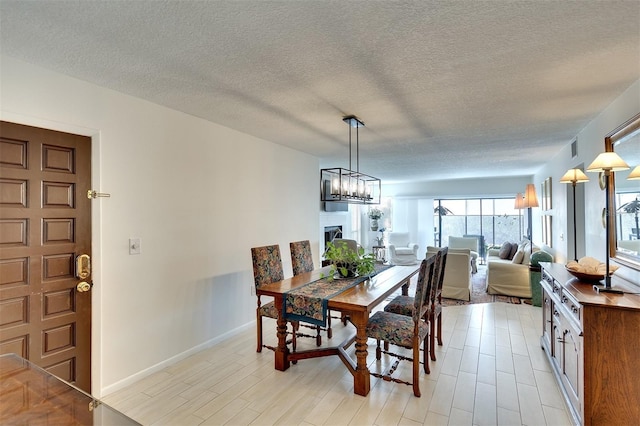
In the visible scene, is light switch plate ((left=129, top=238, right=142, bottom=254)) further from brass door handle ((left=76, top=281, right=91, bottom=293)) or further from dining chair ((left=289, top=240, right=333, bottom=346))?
dining chair ((left=289, top=240, right=333, bottom=346))

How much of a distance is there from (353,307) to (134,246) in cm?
196

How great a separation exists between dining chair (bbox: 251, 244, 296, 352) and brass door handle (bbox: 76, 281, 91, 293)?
1.41 m

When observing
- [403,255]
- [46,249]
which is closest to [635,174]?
[46,249]

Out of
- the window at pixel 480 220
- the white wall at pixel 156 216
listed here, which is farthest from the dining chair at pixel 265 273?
the window at pixel 480 220

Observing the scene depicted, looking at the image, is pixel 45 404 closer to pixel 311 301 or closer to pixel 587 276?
pixel 311 301

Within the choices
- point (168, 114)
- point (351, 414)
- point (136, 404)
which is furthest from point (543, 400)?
point (168, 114)

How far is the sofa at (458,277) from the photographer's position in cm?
516

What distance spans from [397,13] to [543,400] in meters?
2.89

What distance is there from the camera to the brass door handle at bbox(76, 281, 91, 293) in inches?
95.5

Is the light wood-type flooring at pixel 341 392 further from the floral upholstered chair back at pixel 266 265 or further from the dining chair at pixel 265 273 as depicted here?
the floral upholstered chair back at pixel 266 265

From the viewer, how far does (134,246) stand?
2738 millimetres

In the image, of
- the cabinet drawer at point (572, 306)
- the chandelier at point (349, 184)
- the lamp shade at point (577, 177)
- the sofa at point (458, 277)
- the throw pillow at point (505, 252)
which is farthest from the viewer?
the throw pillow at point (505, 252)

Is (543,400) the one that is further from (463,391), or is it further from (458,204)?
(458,204)

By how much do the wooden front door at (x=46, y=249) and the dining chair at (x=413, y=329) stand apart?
234cm
